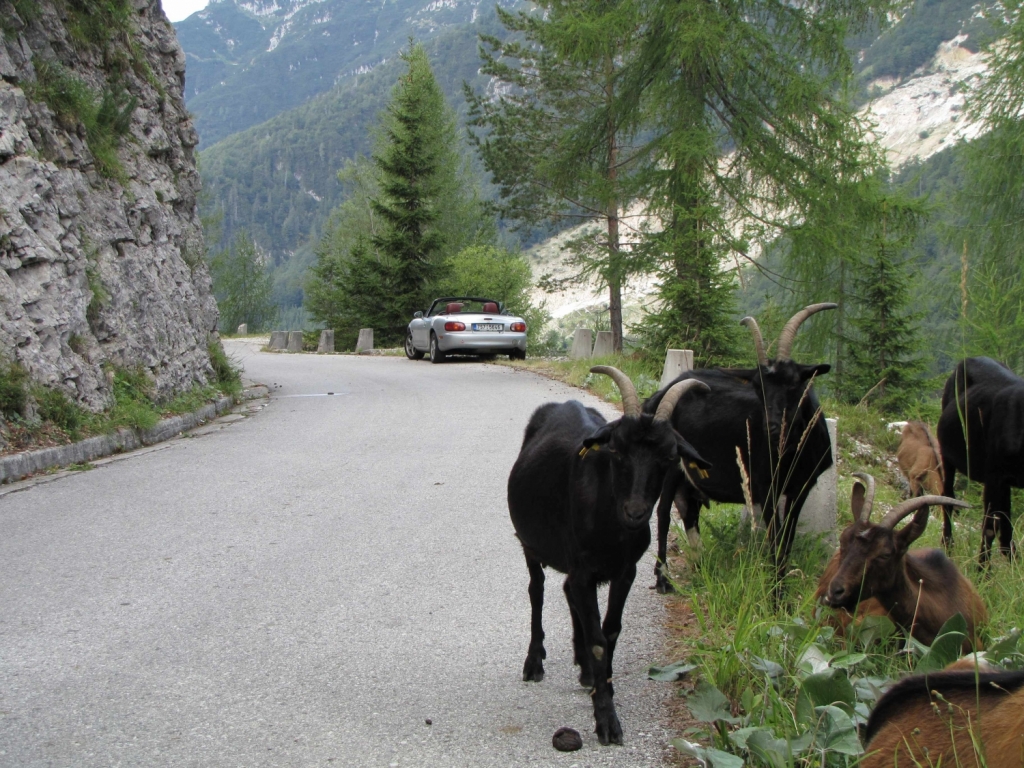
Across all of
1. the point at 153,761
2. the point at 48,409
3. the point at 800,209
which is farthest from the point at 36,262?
the point at 800,209

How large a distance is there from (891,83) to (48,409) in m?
162

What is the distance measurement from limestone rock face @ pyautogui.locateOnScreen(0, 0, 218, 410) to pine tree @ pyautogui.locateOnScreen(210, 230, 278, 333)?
184ft

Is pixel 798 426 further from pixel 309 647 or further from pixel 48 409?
pixel 48 409

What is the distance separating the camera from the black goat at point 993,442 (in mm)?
7480

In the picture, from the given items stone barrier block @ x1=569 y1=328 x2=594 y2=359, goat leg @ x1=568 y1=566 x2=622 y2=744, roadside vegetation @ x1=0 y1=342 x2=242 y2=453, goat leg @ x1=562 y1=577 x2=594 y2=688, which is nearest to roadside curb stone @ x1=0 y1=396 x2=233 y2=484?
roadside vegetation @ x1=0 y1=342 x2=242 y2=453

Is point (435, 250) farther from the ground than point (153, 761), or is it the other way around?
point (435, 250)

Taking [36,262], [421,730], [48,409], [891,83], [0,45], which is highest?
[891,83]

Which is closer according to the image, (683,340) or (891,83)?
(683,340)

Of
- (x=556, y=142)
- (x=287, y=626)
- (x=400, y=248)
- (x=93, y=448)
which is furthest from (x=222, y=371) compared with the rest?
(x=400, y=248)

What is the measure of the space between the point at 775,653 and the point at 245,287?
244 ft

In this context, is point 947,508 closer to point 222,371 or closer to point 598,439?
point 598,439

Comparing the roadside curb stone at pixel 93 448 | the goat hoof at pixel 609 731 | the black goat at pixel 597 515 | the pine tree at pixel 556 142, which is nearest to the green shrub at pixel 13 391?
the roadside curb stone at pixel 93 448

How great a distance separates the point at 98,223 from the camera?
1410 centimetres

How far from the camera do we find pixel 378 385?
19.6 meters
